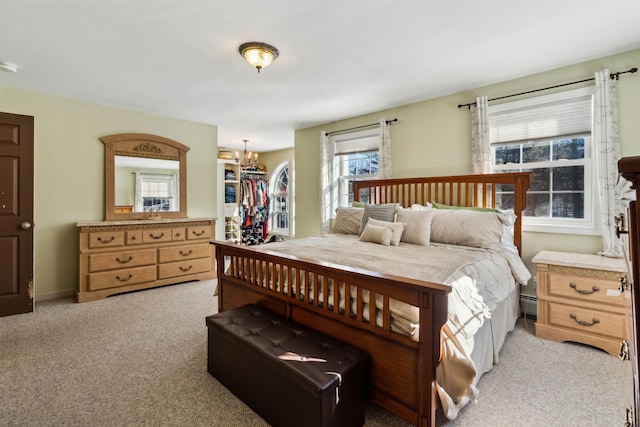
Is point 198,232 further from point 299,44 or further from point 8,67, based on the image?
point 299,44

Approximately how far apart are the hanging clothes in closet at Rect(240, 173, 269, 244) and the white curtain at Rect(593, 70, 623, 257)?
19.0ft

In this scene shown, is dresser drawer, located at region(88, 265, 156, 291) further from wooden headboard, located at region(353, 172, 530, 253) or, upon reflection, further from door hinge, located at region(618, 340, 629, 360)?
door hinge, located at region(618, 340, 629, 360)

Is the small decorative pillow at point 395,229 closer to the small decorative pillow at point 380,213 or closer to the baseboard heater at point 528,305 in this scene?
the small decorative pillow at point 380,213

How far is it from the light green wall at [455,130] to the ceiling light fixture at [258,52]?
6.81 ft

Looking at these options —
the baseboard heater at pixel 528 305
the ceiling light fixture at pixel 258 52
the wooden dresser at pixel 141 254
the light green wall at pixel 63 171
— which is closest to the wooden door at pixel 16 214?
the light green wall at pixel 63 171

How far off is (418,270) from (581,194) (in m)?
2.22

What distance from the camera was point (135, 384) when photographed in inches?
75.9

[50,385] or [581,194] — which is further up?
[581,194]

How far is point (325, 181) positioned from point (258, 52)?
2607 mm

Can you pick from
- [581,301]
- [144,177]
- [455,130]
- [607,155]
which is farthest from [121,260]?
[607,155]

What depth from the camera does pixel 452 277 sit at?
5.76 feet

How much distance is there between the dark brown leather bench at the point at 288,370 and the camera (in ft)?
4.41

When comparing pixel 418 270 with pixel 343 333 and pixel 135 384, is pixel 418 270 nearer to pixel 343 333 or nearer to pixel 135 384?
pixel 343 333

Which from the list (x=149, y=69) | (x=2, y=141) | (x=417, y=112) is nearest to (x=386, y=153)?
(x=417, y=112)
